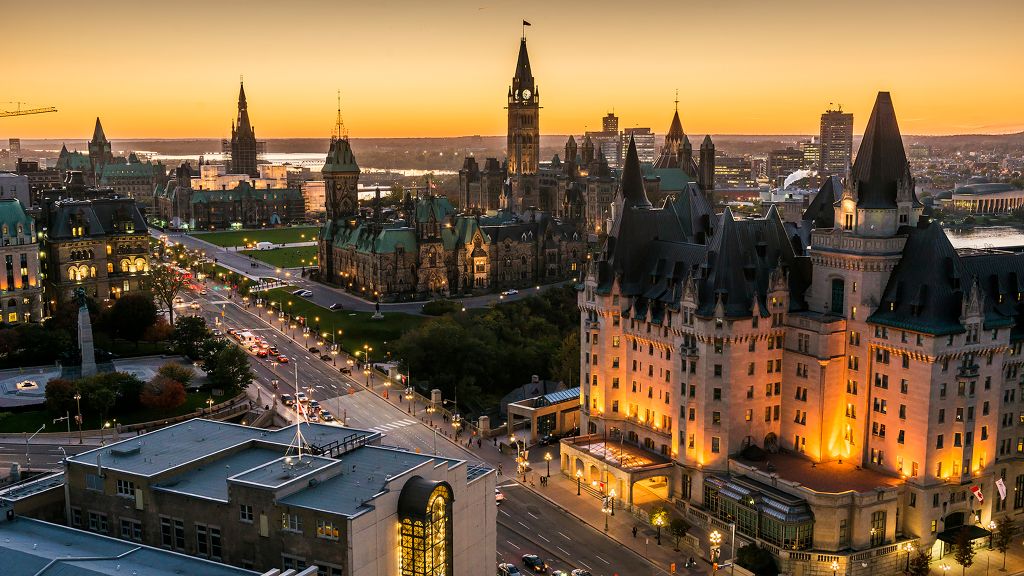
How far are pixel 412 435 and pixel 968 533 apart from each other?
202 ft

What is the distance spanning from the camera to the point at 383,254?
191875 millimetres

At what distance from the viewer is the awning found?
287ft

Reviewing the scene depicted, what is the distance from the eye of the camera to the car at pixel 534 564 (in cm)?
8412

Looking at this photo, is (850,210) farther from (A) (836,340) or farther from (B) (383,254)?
(B) (383,254)

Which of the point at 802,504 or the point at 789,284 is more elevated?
the point at 789,284

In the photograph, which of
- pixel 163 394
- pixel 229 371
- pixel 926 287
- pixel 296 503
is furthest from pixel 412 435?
pixel 926 287

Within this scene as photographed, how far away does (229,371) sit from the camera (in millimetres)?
125688

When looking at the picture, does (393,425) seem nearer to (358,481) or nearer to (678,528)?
(678,528)

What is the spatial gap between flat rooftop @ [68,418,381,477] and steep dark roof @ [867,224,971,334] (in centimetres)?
4885

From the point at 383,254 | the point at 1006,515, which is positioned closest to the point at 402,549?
the point at 1006,515

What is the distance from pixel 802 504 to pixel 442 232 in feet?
408

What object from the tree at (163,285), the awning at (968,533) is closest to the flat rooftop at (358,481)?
the awning at (968,533)

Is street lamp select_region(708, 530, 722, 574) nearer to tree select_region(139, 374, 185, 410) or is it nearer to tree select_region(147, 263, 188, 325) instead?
tree select_region(139, 374, 185, 410)

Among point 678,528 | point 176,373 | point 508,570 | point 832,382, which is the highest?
point 832,382
